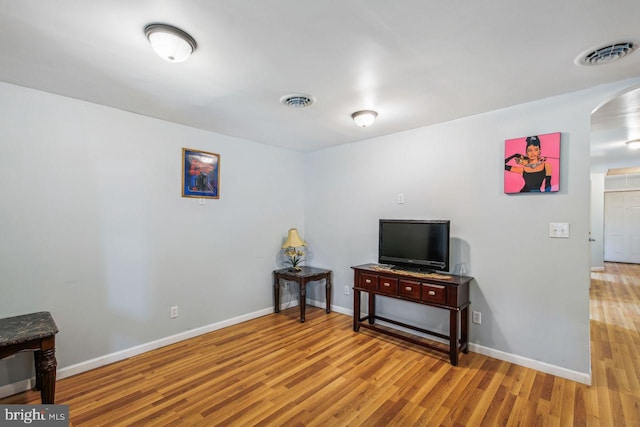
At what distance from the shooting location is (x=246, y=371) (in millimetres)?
2561

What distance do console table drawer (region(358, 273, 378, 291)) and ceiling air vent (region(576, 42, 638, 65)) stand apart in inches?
92.9

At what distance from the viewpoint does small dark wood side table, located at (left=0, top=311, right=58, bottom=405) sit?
1.84m

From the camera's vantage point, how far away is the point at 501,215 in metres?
2.77

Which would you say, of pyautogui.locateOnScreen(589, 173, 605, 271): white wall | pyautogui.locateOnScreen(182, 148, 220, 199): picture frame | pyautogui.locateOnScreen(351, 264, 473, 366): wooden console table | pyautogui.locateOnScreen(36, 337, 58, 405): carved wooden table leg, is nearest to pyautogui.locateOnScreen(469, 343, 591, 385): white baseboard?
pyautogui.locateOnScreen(351, 264, 473, 366): wooden console table

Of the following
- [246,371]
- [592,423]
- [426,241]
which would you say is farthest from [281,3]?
[592,423]

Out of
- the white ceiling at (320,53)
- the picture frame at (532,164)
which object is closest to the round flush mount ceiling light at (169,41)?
the white ceiling at (320,53)

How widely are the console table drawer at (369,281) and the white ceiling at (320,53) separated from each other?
1698mm

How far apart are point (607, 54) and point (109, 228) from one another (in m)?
3.91

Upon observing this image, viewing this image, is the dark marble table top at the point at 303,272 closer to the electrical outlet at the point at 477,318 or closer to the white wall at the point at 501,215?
the white wall at the point at 501,215

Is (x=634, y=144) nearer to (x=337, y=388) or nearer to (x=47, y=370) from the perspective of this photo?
(x=337, y=388)

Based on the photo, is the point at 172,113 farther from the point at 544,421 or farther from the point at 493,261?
the point at 544,421

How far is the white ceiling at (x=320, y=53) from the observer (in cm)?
144

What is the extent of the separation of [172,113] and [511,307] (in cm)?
364

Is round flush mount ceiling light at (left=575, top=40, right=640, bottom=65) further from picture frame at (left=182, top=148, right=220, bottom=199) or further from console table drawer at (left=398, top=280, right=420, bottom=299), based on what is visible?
picture frame at (left=182, top=148, right=220, bottom=199)
